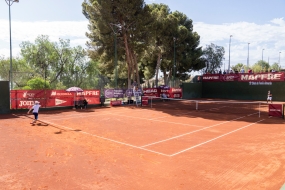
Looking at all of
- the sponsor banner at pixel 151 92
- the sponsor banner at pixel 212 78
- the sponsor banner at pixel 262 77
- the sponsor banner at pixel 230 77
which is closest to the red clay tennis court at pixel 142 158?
the sponsor banner at pixel 151 92

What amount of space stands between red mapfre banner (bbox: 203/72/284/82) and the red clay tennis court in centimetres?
2362

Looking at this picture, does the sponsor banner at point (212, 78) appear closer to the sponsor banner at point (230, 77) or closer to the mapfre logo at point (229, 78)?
the sponsor banner at point (230, 77)

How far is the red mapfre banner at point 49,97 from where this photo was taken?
20.5 metres

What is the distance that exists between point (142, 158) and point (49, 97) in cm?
1686

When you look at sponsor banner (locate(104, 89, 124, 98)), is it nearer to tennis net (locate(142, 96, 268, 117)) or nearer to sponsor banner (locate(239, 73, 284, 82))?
tennis net (locate(142, 96, 268, 117))

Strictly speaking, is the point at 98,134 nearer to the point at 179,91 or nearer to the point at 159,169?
the point at 159,169

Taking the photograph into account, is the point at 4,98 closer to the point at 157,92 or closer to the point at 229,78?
the point at 157,92

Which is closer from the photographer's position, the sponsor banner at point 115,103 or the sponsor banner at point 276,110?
the sponsor banner at point 276,110

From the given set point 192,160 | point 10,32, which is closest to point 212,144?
point 192,160

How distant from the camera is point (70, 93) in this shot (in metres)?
24.0

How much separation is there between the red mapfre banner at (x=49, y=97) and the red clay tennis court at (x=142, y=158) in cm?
823

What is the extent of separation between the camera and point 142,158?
8227 millimetres

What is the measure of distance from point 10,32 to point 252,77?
32506 mm

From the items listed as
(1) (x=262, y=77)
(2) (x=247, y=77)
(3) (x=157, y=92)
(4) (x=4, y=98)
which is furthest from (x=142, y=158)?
(2) (x=247, y=77)
